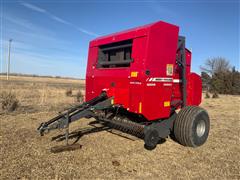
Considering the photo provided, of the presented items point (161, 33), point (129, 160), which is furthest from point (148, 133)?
point (161, 33)

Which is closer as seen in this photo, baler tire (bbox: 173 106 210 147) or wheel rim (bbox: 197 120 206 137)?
baler tire (bbox: 173 106 210 147)

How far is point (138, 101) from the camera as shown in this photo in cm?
478

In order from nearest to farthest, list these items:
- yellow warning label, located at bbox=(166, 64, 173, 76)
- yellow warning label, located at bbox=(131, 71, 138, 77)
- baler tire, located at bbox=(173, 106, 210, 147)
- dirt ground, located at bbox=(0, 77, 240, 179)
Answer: dirt ground, located at bbox=(0, 77, 240, 179) < yellow warning label, located at bbox=(131, 71, 138, 77) < yellow warning label, located at bbox=(166, 64, 173, 76) < baler tire, located at bbox=(173, 106, 210, 147)

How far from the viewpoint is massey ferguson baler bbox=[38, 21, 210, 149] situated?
15.6ft

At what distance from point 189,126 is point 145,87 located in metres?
1.60

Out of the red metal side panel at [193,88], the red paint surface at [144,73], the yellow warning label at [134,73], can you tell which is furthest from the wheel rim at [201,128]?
→ the yellow warning label at [134,73]

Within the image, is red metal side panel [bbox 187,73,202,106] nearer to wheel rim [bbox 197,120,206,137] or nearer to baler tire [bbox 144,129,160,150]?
wheel rim [bbox 197,120,206,137]

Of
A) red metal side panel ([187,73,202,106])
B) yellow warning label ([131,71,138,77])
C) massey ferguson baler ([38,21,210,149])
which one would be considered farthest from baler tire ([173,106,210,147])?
yellow warning label ([131,71,138,77])

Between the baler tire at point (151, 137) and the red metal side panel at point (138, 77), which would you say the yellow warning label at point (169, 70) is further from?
the baler tire at point (151, 137)

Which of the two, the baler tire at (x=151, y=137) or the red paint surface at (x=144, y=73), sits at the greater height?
the red paint surface at (x=144, y=73)

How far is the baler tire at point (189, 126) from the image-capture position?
5.38 m

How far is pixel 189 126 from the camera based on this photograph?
5.36 metres

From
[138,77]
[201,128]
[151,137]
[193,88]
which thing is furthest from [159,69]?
[201,128]

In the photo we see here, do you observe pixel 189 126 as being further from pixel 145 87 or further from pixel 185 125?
pixel 145 87
